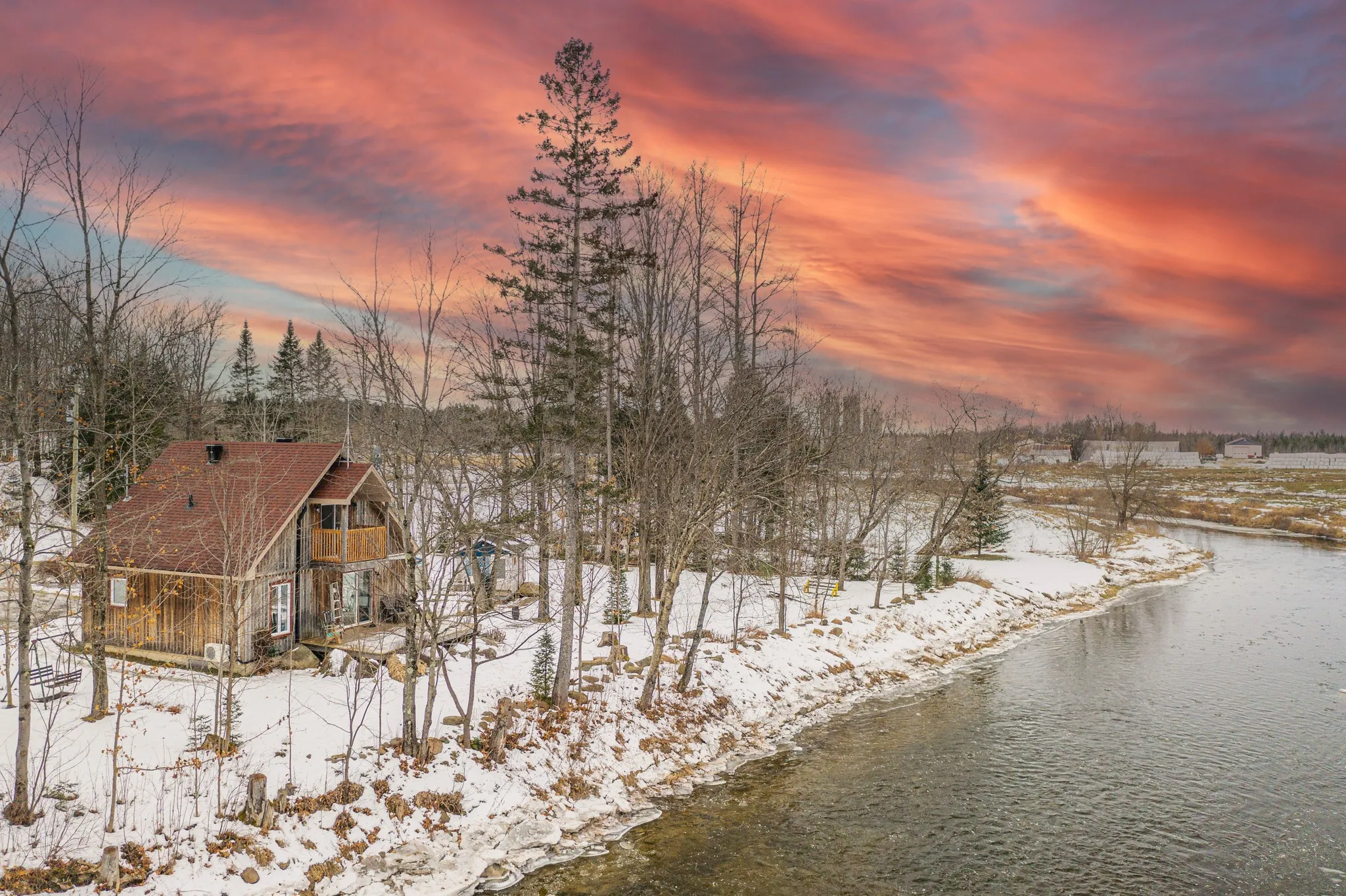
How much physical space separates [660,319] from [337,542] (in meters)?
13.8

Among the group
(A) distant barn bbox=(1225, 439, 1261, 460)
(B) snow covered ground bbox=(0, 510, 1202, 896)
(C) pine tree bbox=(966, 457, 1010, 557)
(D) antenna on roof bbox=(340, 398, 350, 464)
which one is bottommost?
(B) snow covered ground bbox=(0, 510, 1202, 896)

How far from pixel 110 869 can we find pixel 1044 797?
16368 millimetres

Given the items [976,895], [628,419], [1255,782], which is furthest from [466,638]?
[1255,782]

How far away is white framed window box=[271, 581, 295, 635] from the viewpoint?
815 inches

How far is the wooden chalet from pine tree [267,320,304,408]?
4785cm

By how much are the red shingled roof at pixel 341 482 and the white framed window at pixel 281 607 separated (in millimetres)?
2842

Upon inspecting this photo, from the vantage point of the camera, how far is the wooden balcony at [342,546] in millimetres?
22422

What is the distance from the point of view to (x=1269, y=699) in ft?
67.3

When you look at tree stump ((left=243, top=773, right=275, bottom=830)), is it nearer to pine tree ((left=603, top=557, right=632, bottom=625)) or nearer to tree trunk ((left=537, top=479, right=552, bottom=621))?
tree trunk ((left=537, top=479, right=552, bottom=621))

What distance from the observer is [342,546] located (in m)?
22.4

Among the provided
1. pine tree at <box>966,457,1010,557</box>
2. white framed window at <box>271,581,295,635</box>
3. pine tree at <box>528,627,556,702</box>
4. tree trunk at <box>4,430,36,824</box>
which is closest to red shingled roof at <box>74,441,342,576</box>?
white framed window at <box>271,581,295,635</box>

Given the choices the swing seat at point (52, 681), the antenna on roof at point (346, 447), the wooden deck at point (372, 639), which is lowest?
the wooden deck at point (372, 639)

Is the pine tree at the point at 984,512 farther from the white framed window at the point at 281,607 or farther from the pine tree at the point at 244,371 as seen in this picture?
the pine tree at the point at 244,371

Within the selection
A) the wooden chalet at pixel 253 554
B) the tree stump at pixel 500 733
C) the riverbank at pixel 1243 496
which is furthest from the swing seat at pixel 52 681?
the riverbank at pixel 1243 496
